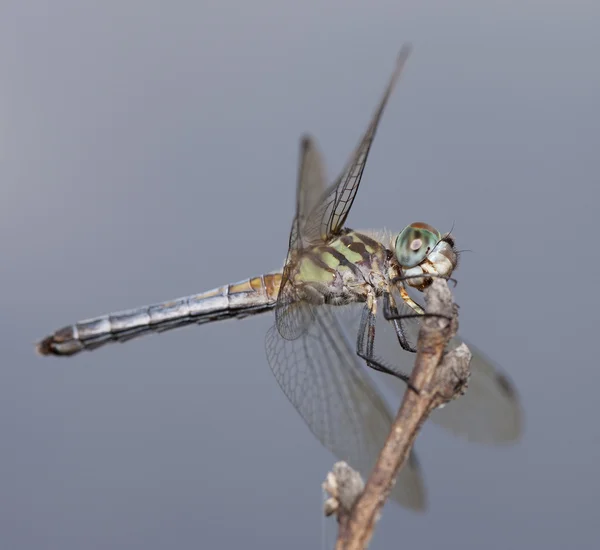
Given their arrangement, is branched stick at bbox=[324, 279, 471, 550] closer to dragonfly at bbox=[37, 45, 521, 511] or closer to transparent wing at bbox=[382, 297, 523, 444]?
dragonfly at bbox=[37, 45, 521, 511]

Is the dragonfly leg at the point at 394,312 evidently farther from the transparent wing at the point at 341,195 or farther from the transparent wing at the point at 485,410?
the transparent wing at the point at 485,410

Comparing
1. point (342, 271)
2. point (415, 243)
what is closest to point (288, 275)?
point (342, 271)

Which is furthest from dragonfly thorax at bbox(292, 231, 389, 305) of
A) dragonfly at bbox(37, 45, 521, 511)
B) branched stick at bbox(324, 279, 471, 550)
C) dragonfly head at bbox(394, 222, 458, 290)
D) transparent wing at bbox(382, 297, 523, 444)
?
branched stick at bbox(324, 279, 471, 550)

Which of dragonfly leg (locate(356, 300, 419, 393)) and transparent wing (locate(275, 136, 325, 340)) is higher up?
transparent wing (locate(275, 136, 325, 340))

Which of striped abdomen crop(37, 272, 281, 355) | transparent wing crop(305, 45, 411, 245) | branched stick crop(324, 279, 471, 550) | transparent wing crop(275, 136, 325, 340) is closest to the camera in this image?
branched stick crop(324, 279, 471, 550)

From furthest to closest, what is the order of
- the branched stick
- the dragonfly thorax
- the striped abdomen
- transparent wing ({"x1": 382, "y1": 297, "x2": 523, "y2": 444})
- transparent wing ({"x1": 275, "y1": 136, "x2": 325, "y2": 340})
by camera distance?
transparent wing ({"x1": 382, "y1": 297, "x2": 523, "y2": 444}) < the striped abdomen < the dragonfly thorax < transparent wing ({"x1": 275, "y1": 136, "x2": 325, "y2": 340}) < the branched stick

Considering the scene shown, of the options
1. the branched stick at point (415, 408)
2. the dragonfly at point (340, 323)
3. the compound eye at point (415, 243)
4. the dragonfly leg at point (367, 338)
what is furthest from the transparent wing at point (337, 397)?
the branched stick at point (415, 408)

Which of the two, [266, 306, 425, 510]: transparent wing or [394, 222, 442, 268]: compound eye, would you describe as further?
[266, 306, 425, 510]: transparent wing
